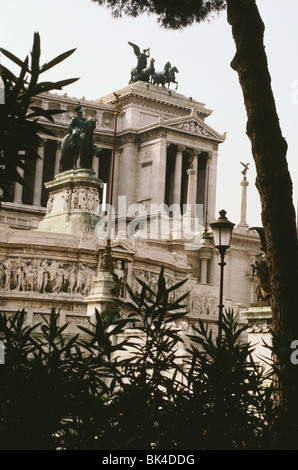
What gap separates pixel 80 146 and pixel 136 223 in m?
16.6

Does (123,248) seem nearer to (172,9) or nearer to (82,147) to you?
(82,147)

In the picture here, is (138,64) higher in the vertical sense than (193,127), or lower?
higher

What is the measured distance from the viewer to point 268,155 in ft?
27.8

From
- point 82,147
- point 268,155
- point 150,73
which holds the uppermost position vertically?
point 150,73

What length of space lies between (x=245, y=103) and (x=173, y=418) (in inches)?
189

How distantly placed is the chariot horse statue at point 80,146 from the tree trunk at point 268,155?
2504 cm

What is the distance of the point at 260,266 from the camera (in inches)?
551

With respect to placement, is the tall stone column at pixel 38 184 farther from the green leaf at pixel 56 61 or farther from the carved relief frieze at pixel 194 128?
the green leaf at pixel 56 61

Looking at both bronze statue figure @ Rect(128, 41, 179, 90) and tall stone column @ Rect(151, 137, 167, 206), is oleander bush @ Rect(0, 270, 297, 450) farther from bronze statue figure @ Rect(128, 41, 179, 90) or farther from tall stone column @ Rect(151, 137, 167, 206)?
bronze statue figure @ Rect(128, 41, 179, 90)

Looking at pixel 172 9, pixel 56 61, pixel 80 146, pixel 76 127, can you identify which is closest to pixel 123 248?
pixel 80 146

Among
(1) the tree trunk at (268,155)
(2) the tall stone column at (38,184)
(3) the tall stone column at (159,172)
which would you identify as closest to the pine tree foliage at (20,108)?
(1) the tree trunk at (268,155)

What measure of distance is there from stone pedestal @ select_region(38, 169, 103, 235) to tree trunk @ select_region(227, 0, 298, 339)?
23.0 metres
